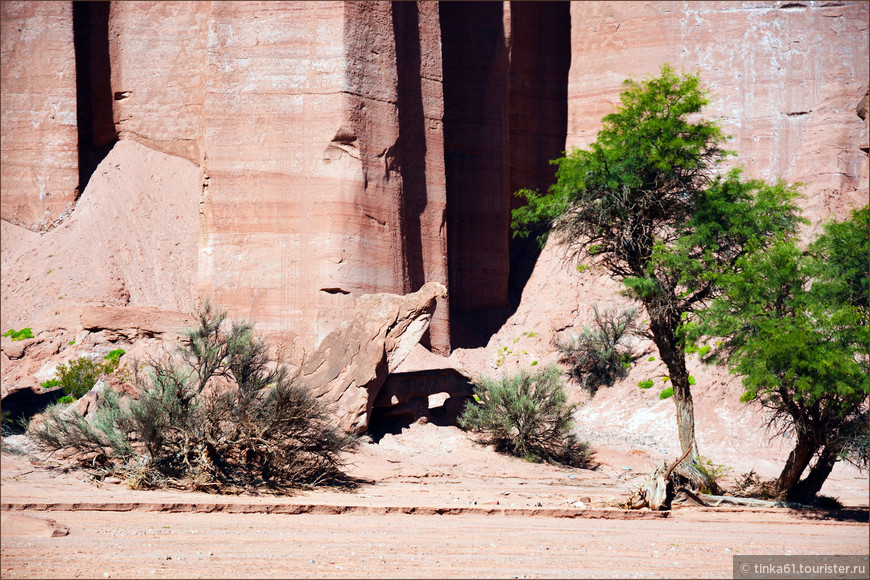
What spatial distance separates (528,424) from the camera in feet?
61.4

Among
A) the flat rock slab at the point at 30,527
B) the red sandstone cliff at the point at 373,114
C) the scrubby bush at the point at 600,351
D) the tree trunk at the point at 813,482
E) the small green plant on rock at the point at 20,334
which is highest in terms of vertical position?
the red sandstone cliff at the point at 373,114

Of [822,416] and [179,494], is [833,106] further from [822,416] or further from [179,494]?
[179,494]

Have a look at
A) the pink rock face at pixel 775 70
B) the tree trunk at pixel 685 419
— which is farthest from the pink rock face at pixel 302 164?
the tree trunk at pixel 685 419

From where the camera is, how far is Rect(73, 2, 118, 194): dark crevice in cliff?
2623 cm

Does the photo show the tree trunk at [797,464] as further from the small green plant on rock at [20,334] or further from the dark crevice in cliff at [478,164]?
the small green plant on rock at [20,334]

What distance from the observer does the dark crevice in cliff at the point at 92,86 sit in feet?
86.1

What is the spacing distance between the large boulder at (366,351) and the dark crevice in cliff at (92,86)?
39.9 feet

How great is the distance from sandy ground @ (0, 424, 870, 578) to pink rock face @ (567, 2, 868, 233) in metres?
13.6

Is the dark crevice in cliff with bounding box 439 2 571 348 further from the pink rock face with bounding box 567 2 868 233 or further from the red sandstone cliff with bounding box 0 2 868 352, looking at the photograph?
the pink rock face with bounding box 567 2 868 233

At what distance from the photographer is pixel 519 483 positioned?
52.0 feet

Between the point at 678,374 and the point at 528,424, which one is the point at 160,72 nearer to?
the point at 528,424

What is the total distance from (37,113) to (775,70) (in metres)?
22.2

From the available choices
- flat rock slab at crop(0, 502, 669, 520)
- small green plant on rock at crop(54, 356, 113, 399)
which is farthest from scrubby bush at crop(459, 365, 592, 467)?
small green plant on rock at crop(54, 356, 113, 399)

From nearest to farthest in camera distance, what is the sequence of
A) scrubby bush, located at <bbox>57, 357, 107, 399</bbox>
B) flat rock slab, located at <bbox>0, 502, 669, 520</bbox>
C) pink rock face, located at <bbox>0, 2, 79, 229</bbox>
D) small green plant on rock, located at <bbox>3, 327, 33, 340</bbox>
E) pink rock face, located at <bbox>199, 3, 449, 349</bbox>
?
flat rock slab, located at <bbox>0, 502, 669, 520</bbox>, scrubby bush, located at <bbox>57, 357, 107, 399</bbox>, small green plant on rock, located at <bbox>3, 327, 33, 340</bbox>, pink rock face, located at <bbox>199, 3, 449, 349</bbox>, pink rock face, located at <bbox>0, 2, 79, 229</bbox>
